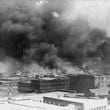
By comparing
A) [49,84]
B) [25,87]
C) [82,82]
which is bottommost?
[25,87]

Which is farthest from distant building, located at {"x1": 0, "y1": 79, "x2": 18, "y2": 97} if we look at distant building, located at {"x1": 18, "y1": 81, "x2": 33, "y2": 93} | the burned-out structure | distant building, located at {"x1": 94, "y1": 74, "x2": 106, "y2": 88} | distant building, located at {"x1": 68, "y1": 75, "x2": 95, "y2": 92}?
distant building, located at {"x1": 94, "y1": 74, "x2": 106, "y2": 88}

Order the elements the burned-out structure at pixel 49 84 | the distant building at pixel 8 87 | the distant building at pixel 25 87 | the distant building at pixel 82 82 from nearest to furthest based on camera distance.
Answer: the distant building at pixel 8 87
the burned-out structure at pixel 49 84
the distant building at pixel 25 87
the distant building at pixel 82 82

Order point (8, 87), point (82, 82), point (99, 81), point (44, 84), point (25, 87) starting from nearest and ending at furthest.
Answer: point (44, 84), point (8, 87), point (25, 87), point (82, 82), point (99, 81)

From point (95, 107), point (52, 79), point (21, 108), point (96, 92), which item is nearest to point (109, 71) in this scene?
point (52, 79)

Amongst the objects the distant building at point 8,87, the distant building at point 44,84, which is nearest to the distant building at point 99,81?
the distant building at point 44,84

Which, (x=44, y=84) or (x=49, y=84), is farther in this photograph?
(x=49, y=84)

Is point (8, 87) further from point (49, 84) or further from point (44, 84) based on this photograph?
point (49, 84)

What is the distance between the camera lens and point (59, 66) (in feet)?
92.2

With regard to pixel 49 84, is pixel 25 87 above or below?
below

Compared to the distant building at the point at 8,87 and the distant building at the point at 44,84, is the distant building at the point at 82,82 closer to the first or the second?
the distant building at the point at 44,84

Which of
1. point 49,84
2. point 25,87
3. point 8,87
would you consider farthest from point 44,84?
point 8,87

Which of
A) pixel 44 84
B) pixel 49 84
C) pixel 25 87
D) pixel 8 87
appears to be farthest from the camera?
pixel 25 87

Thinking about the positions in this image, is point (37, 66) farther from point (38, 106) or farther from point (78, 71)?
point (38, 106)

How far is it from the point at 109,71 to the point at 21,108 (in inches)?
917
